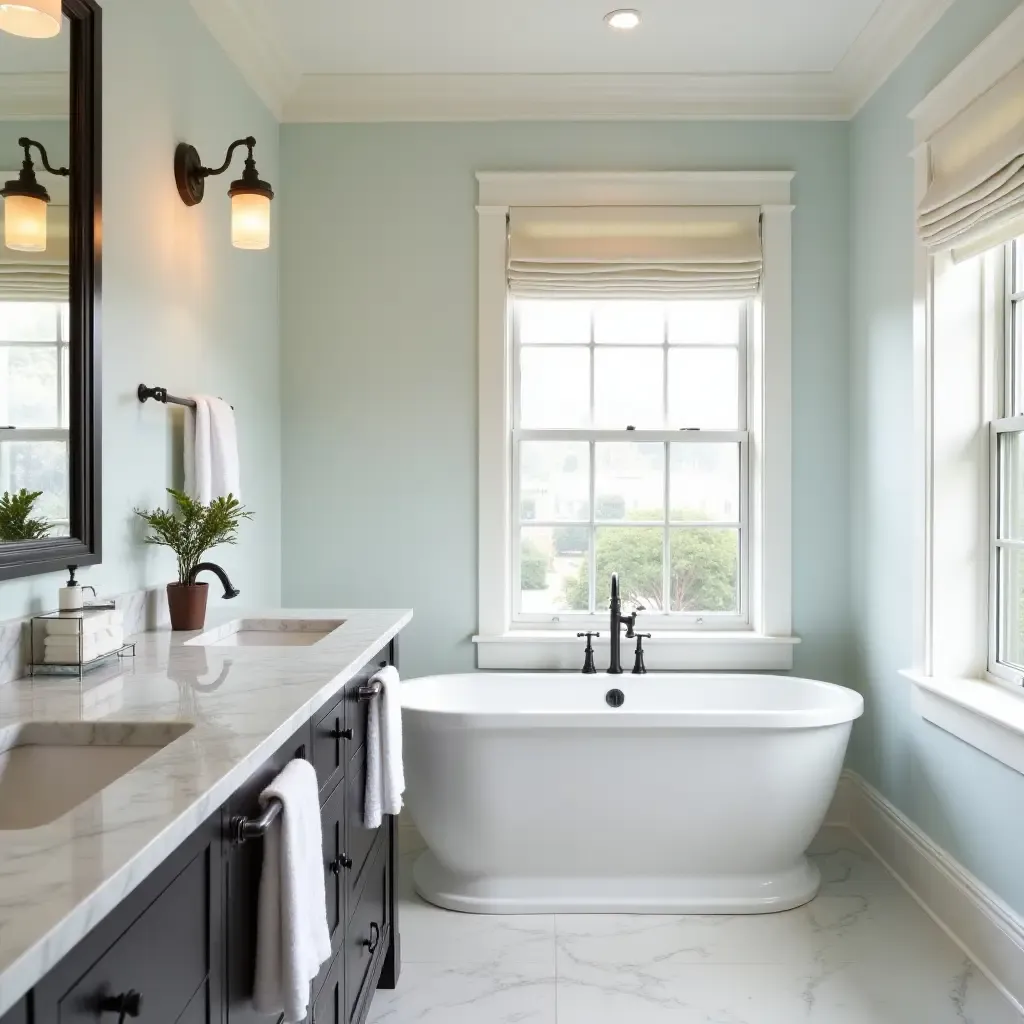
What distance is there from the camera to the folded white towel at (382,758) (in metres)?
2.01

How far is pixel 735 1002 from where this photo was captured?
Answer: 2371 mm

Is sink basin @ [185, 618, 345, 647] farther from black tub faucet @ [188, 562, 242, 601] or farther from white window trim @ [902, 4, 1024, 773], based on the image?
white window trim @ [902, 4, 1024, 773]

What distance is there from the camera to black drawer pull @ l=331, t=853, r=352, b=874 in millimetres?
1738

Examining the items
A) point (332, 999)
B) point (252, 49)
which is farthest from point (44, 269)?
point (252, 49)

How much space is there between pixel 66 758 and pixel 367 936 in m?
1.04

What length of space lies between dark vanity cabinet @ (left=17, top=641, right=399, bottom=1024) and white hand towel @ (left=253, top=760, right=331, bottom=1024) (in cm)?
2

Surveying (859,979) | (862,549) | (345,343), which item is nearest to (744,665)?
(862,549)

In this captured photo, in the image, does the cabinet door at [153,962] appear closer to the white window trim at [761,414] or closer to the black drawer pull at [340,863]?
the black drawer pull at [340,863]

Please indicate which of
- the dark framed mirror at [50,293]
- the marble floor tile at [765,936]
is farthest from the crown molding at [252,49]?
the marble floor tile at [765,936]

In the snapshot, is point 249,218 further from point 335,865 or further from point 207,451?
point 335,865

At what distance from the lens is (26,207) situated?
1.74 meters

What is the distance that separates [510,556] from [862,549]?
1.29 meters

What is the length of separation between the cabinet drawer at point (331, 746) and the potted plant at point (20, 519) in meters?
0.65

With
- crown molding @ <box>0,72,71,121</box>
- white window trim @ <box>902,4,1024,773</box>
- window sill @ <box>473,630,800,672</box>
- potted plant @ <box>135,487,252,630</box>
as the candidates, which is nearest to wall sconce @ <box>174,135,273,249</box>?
crown molding @ <box>0,72,71,121</box>
